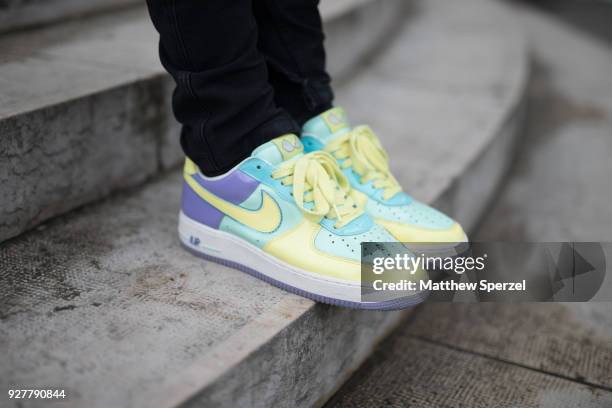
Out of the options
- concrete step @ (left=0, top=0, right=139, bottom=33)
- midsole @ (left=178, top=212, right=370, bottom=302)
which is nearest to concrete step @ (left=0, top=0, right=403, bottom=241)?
concrete step @ (left=0, top=0, right=139, bottom=33)

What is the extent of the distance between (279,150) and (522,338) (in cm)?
79

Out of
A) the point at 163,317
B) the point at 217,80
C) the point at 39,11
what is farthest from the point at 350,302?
the point at 39,11

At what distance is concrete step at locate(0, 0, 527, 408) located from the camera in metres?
0.92

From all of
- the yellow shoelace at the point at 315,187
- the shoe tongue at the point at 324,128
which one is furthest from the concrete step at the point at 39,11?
the yellow shoelace at the point at 315,187

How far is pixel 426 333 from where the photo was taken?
1.50m

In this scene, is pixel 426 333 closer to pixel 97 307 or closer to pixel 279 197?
pixel 279 197

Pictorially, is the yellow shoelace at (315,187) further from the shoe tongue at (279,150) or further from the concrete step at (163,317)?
the concrete step at (163,317)

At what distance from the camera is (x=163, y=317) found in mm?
1082

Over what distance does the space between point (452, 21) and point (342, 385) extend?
277 centimetres

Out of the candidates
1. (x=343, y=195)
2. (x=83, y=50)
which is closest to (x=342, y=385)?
(x=343, y=195)

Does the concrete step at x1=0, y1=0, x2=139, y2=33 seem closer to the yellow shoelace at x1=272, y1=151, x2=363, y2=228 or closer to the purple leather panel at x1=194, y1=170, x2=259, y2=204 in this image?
the purple leather panel at x1=194, y1=170, x2=259, y2=204

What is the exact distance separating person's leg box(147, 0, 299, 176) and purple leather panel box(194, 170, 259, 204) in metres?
0.02

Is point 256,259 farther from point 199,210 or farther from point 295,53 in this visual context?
point 295,53

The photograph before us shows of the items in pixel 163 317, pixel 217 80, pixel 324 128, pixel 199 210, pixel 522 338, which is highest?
pixel 217 80
